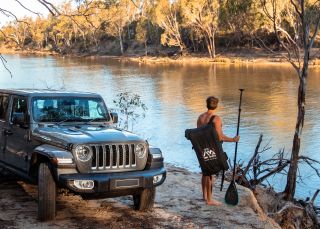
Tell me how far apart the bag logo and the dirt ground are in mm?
804

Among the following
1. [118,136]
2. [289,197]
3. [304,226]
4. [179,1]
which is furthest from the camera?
[179,1]

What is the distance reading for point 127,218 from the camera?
7250 mm

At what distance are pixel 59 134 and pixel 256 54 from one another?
66799 millimetres

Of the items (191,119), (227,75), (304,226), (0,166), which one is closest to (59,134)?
(0,166)

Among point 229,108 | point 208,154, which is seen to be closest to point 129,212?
point 208,154

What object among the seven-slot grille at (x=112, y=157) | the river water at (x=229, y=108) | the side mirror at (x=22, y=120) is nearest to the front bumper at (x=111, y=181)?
the seven-slot grille at (x=112, y=157)

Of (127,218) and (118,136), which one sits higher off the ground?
(118,136)

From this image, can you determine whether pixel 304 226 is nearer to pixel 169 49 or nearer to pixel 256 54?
pixel 256 54

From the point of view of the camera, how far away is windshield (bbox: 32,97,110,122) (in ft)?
25.2

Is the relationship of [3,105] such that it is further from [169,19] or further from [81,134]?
[169,19]

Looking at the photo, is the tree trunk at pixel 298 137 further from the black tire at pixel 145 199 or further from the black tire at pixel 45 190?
the black tire at pixel 45 190

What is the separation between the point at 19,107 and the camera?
26.2ft

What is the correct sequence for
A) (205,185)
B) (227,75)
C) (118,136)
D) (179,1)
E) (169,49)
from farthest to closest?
1. (169,49)
2. (179,1)
3. (227,75)
4. (205,185)
5. (118,136)

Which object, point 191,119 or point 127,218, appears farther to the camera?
point 191,119
